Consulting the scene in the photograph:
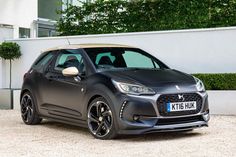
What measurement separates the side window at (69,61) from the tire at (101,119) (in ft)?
2.58

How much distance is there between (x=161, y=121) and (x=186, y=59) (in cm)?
561

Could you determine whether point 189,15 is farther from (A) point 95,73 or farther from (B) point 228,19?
(A) point 95,73

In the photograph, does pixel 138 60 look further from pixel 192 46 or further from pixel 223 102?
pixel 192 46

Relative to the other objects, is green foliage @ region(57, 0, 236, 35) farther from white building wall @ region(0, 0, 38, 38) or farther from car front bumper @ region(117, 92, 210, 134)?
car front bumper @ region(117, 92, 210, 134)

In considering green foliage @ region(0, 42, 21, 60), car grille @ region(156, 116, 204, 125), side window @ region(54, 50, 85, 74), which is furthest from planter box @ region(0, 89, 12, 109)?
car grille @ region(156, 116, 204, 125)

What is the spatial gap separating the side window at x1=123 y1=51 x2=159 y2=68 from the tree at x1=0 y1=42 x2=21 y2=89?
6489mm

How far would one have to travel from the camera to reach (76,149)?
757 centimetres

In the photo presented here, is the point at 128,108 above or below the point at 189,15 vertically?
below

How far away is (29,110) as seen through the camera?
10.5m

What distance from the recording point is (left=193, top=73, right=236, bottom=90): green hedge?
1202 cm

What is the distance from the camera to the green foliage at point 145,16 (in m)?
15.2

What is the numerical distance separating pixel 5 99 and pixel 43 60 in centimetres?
438

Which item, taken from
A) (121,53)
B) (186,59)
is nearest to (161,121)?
(121,53)

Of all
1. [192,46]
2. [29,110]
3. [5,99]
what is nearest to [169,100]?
[29,110]
